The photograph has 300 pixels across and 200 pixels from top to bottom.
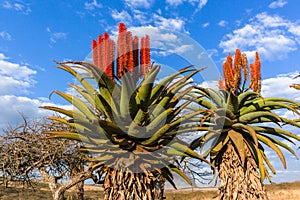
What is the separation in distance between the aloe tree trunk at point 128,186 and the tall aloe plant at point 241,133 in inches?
99.9

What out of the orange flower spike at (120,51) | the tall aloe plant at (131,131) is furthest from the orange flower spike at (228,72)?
the orange flower spike at (120,51)

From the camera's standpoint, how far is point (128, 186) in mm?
4336

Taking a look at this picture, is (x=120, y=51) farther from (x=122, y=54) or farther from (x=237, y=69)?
(x=237, y=69)

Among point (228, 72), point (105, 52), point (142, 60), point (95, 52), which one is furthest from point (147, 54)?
point (228, 72)

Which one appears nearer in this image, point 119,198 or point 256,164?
point 119,198

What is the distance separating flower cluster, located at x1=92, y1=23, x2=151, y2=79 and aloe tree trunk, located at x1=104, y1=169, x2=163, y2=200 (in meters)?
1.41

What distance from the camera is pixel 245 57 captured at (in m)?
7.14

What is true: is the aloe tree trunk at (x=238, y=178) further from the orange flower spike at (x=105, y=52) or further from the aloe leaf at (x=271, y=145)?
the orange flower spike at (x=105, y=52)

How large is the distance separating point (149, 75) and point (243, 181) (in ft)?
13.0

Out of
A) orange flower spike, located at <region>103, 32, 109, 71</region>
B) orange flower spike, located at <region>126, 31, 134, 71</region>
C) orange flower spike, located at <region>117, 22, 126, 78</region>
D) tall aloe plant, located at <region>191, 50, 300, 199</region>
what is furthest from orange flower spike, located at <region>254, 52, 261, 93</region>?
orange flower spike, located at <region>103, 32, 109, 71</region>

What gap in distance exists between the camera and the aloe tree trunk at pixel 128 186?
4.34 meters

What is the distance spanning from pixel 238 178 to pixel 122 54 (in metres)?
4.22

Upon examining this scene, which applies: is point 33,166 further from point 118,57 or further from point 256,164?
point 118,57

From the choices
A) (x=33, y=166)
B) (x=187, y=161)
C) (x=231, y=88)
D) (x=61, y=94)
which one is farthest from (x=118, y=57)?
(x=187, y=161)
